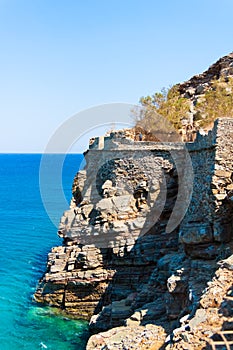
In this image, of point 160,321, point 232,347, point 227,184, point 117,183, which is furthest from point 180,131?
point 232,347

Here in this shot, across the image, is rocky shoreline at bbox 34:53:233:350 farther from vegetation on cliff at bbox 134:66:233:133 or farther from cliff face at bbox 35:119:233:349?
vegetation on cliff at bbox 134:66:233:133

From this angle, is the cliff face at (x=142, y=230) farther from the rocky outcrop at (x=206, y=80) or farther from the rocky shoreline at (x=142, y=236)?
the rocky outcrop at (x=206, y=80)

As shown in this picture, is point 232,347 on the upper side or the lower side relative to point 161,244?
lower

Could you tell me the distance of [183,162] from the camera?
22.2 metres

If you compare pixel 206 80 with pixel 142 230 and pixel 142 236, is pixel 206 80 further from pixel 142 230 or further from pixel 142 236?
pixel 142 236

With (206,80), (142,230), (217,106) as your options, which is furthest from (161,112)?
(206,80)

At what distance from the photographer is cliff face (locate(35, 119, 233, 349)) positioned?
17500 mm

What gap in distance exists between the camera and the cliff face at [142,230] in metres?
17.5

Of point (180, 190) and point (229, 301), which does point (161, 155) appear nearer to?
point (180, 190)

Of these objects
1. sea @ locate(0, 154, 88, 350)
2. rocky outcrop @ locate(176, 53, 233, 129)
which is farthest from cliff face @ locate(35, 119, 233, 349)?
rocky outcrop @ locate(176, 53, 233, 129)

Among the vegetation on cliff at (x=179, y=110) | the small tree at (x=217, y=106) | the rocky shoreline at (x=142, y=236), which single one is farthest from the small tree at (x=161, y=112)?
the rocky shoreline at (x=142, y=236)

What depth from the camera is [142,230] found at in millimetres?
23234

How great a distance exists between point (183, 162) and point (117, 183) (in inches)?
193

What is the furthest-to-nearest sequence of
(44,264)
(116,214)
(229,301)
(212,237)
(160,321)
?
(44,264) < (116,214) < (212,237) < (160,321) < (229,301)
